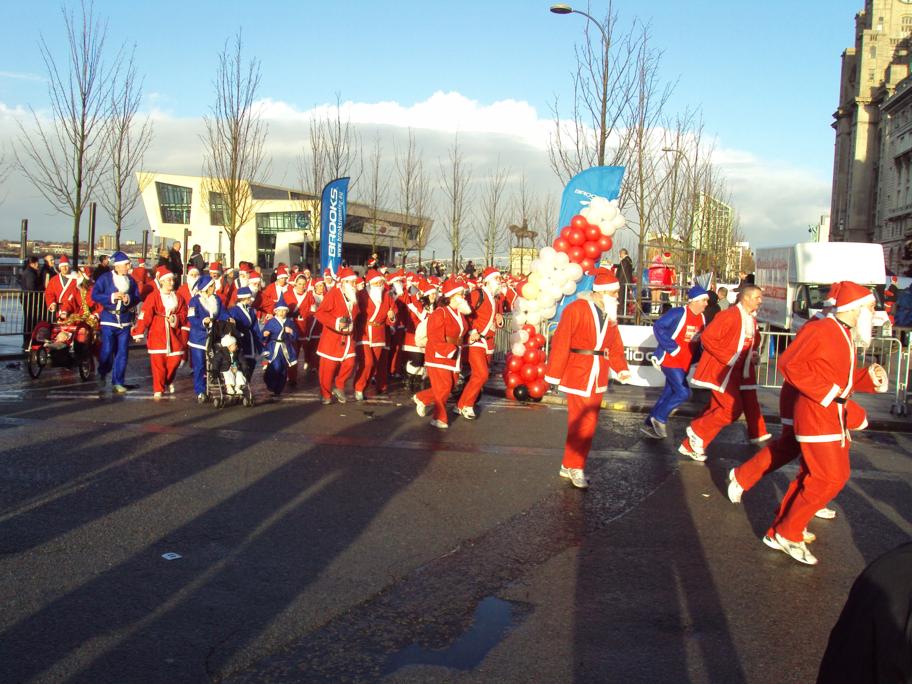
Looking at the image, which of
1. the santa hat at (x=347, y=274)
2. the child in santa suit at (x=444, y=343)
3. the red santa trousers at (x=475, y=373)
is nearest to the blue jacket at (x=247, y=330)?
the santa hat at (x=347, y=274)

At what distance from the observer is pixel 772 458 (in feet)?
23.2

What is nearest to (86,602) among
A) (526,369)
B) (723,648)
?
(723,648)

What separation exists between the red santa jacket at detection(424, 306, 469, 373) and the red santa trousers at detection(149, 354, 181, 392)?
12.9 feet

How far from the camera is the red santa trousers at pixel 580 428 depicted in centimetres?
788

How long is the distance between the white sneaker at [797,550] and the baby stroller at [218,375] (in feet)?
25.6

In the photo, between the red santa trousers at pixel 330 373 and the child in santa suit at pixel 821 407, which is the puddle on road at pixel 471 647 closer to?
the child in santa suit at pixel 821 407

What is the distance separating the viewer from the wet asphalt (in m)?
4.29

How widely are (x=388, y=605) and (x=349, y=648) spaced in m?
0.62

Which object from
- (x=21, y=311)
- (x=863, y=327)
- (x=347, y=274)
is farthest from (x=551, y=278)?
(x=21, y=311)

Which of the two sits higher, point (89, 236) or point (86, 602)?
point (89, 236)

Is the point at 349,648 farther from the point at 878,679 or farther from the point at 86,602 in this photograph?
the point at 878,679

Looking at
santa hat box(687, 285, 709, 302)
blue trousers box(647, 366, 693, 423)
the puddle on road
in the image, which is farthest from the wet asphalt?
santa hat box(687, 285, 709, 302)

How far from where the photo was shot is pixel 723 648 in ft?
14.7

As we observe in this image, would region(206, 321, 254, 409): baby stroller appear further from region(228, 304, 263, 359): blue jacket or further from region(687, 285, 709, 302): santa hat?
region(687, 285, 709, 302): santa hat
